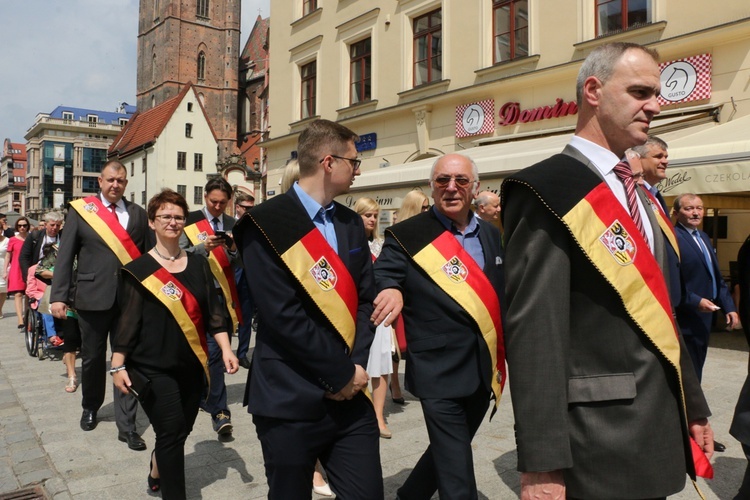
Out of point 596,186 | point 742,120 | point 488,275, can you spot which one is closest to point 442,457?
point 488,275

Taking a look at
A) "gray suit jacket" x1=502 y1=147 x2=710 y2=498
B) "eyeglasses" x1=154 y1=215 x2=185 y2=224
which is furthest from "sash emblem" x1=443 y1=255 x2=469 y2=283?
"eyeglasses" x1=154 y1=215 x2=185 y2=224

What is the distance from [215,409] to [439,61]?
13371 mm

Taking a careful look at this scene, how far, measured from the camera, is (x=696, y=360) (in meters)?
4.69

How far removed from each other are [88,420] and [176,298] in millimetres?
2337

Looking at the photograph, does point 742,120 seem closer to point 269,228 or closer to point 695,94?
point 695,94

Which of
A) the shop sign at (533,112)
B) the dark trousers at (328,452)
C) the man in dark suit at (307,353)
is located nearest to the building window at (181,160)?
the shop sign at (533,112)

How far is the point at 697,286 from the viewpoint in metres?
4.95

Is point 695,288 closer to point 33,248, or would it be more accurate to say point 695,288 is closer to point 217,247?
point 217,247

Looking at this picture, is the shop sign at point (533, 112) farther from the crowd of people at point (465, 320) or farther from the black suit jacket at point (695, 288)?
the crowd of people at point (465, 320)

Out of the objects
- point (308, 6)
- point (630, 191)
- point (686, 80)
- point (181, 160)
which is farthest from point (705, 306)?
point (181, 160)

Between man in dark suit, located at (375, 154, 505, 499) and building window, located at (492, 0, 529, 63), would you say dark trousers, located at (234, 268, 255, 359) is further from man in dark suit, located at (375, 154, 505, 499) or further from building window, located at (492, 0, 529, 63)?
building window, located at (492, 0, 529, 63)

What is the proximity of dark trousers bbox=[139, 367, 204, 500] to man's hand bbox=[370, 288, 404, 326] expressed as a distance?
4.66 ft

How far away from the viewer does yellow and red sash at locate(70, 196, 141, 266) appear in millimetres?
5395

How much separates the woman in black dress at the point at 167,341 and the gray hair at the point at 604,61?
2.46 meters
